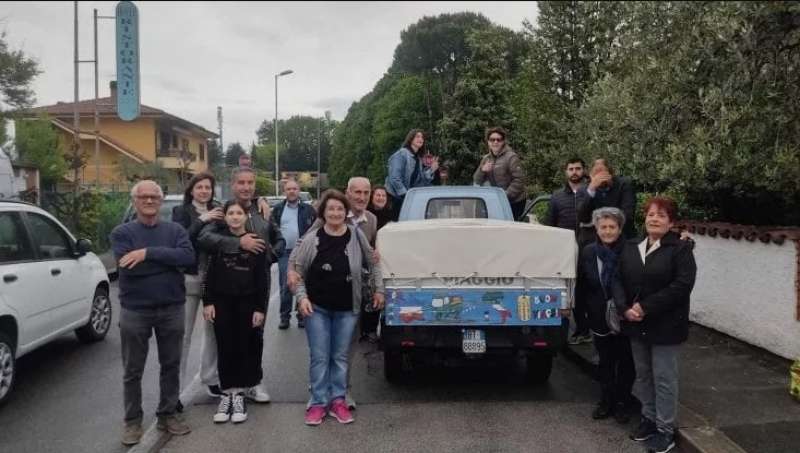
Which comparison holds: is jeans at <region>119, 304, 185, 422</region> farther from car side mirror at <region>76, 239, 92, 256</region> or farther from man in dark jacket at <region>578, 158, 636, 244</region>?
man in dark jacket at <region>578, 158, 636, 244</region>

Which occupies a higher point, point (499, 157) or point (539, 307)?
point (499, 157)

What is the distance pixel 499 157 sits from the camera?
28.3ft

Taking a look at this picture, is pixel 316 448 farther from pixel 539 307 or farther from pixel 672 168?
pixel 672 168

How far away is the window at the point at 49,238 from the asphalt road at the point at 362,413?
1195mm

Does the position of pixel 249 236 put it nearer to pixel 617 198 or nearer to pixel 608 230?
pixel 608 230

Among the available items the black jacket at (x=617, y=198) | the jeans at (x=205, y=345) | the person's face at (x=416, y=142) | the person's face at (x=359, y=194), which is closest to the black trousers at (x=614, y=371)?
the black jacket at (x=617, y=198)

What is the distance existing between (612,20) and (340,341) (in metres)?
3.08

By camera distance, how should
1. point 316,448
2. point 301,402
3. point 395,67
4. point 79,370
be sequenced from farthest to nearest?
point 395,67 < point 79,370 < point 301,402 < point 316,448

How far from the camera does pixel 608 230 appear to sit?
5.00 metres

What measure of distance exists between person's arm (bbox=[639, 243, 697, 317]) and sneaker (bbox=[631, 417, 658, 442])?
0.94 metres

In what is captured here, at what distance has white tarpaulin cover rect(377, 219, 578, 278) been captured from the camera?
529 cm

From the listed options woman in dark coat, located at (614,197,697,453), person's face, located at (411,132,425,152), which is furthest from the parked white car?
woman in dark coat, located at (614,197,697,453)

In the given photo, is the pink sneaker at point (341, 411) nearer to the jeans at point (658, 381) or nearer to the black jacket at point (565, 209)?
the jeans at point (658, 381)

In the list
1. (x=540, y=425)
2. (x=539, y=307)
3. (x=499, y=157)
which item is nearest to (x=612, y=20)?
(x=539, y=307)
